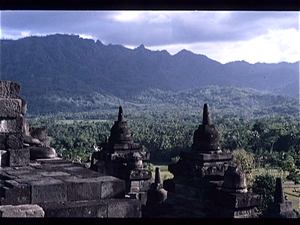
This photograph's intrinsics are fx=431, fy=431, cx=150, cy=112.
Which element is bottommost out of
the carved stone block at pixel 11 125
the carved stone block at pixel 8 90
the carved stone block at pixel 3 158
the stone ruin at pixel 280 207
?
the stone ruin at pixel 280 207

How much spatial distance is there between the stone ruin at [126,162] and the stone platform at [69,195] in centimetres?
437

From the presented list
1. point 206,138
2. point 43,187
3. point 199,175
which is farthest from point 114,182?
point 206,138

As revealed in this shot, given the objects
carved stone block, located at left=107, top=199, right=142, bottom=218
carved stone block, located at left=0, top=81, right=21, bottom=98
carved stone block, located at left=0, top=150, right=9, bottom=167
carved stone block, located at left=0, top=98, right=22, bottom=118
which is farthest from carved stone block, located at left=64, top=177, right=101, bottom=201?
carved stone block, located at left=0, top=81, right=21, bottom=98

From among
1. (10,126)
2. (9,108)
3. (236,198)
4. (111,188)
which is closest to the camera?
(111,188)

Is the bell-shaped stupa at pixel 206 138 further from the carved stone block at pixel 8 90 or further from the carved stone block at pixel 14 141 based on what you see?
the carved stone block at pixel 8 90

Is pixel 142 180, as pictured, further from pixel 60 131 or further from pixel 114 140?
pixel 60 131

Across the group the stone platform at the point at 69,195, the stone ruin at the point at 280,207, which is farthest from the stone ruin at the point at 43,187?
the stone ruin at the point at 280,207

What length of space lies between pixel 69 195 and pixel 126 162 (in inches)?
235

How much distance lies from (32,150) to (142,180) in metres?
3.47

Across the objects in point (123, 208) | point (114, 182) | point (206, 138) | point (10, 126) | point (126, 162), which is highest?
point (10, 126)

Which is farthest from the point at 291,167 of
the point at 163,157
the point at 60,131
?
the point at 60,131

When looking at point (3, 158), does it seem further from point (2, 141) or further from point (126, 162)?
point (126, 162)

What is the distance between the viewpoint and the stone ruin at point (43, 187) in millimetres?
4617

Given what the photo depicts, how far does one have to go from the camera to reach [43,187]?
482 centimetres
